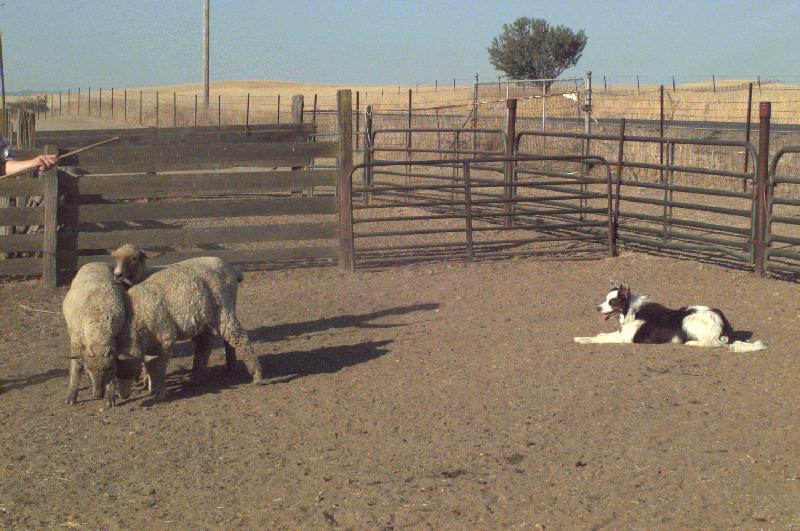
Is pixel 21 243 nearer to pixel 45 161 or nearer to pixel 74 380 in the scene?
pixel 45 161

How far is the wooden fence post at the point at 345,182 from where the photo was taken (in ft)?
36.9

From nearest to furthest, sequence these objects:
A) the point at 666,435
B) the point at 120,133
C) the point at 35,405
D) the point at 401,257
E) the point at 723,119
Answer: the point at 666,435
the point at 35,405
the point at 401,257
the point at 120,133
the point at 723,119

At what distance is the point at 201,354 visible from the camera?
6957 millimetres

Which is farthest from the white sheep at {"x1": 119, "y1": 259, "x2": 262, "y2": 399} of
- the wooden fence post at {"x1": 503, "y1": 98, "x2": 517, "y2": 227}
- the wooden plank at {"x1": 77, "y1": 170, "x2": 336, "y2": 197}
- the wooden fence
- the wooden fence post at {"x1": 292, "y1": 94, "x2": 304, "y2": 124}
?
the wooden fence post at {"x1": 292, "y1": 94, "x2": 304, "y2": 124}

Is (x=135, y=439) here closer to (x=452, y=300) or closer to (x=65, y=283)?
(x=452, y=300)

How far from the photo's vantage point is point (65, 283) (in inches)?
416

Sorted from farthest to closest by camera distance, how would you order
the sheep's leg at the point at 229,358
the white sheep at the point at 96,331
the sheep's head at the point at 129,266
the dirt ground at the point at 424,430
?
the sheep's leg at the point at 229,358, the sheep's head at the point at 129,266, the white sheep at the point at 96,331, the dirt ground at the point at 424,430

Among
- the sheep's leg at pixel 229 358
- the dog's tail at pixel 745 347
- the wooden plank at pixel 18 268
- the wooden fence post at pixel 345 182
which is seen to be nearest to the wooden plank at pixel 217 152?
the wooden fence post at pixel 345 182

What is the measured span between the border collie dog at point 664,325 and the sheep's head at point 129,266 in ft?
11.9

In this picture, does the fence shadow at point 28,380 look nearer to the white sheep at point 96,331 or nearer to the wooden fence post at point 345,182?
the white sheep at point 96,331

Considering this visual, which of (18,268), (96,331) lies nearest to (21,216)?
(18,268)

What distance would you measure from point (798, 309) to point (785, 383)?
2.67m

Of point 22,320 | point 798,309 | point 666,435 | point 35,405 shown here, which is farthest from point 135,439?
point 798,309

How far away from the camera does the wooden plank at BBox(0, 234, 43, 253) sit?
10.5 meters
